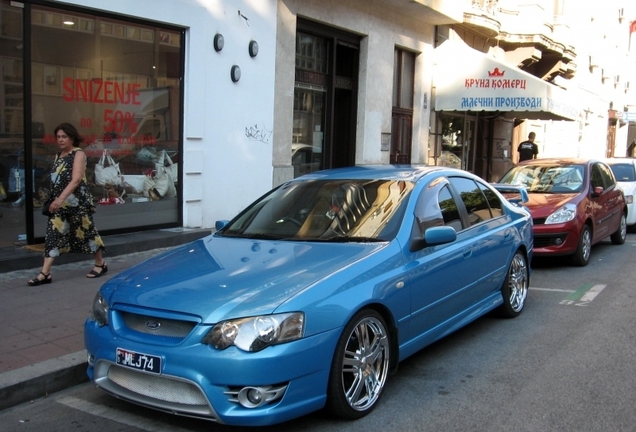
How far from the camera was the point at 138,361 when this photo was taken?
3.82 m

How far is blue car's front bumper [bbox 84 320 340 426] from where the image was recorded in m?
3.59

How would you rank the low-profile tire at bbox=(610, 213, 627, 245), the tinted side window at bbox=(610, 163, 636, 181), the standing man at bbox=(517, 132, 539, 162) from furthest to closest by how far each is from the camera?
the standing man at bbox=(517, 132, 539, 162), the tinted side window at bbox=(610, 163, 636, 181), the low-profile tire at bbox=(610, 213, 627, 245)

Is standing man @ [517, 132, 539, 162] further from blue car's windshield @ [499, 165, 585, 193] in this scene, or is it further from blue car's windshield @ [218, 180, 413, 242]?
blue car's windshield @ [218, 180, 413, 242]

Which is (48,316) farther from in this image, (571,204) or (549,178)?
(549,178)

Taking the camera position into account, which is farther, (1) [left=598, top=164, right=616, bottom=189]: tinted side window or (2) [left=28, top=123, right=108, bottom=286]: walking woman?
(1) [left=598, top=164, right=616, bottom=189]: tinted side window

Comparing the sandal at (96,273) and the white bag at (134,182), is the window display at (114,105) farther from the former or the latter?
the sandal at (96,273)

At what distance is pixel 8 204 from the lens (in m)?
8.04

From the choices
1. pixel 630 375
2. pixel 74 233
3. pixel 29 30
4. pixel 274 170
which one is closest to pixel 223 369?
pixel 630 375

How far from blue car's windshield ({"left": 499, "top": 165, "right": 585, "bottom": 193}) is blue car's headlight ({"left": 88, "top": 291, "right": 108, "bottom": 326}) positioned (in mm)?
7516

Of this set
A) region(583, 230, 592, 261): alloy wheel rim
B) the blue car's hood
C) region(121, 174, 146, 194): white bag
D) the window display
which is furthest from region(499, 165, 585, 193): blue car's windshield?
the blue car's hood

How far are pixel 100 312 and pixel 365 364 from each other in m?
1.74

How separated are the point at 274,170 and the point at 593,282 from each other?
18.7ft

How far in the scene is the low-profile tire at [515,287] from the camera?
6.39 metres

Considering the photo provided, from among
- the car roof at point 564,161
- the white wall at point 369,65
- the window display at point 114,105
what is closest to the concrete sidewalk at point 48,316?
the window display at point 114,105
